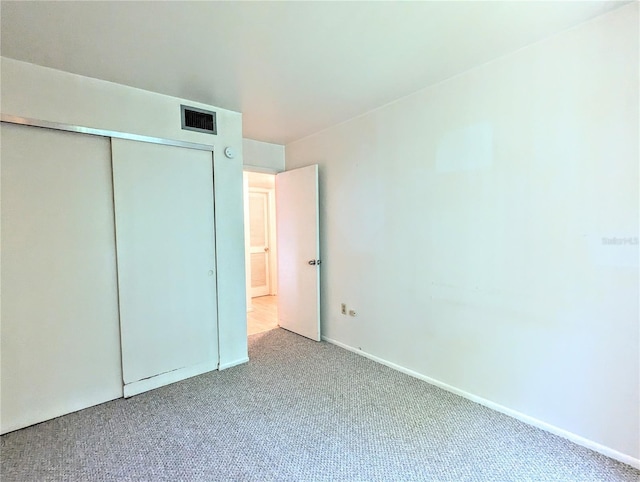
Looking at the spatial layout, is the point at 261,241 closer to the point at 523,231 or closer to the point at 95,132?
the point at 95,132

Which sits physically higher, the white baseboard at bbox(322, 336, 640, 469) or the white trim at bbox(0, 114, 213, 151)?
the white trim at bbox(0, 114, 213, 151)

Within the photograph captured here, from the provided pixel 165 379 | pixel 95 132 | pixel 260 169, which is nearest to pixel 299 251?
pixel 260 169

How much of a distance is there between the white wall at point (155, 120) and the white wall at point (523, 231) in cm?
133

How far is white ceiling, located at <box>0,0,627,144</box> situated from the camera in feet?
5.41

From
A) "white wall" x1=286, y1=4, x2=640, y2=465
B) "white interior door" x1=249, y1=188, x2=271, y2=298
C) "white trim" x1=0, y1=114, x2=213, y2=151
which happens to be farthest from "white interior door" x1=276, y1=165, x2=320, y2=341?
"white interior door" x1=249, y1=188, x2=271, y2=298

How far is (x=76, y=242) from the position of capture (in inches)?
90.8

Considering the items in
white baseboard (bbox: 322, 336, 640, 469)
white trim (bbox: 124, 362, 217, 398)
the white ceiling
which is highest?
the white ceiling

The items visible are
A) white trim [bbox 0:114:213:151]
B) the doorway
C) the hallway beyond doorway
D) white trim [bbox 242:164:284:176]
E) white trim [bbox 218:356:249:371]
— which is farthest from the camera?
the doorway

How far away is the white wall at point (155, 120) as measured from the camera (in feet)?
6.95

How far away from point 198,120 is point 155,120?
0.37 metres

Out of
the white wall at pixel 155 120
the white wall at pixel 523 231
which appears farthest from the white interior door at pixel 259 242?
the white wall at pixel 523 231

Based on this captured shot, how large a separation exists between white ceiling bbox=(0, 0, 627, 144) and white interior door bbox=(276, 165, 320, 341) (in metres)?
1.30

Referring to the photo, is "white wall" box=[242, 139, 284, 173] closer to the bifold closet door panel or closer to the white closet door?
the white closet door

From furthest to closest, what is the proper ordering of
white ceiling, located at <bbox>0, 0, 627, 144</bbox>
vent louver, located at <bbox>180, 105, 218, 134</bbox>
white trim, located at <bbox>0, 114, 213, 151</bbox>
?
vent louver, located at <bbox>180, 105, 218, 134</bbox>
white trim, located at <bbox>0, 114, 213, 151</bbox>
white ceiling, located at <bbox>0, 0, 627, 144</bbox>
